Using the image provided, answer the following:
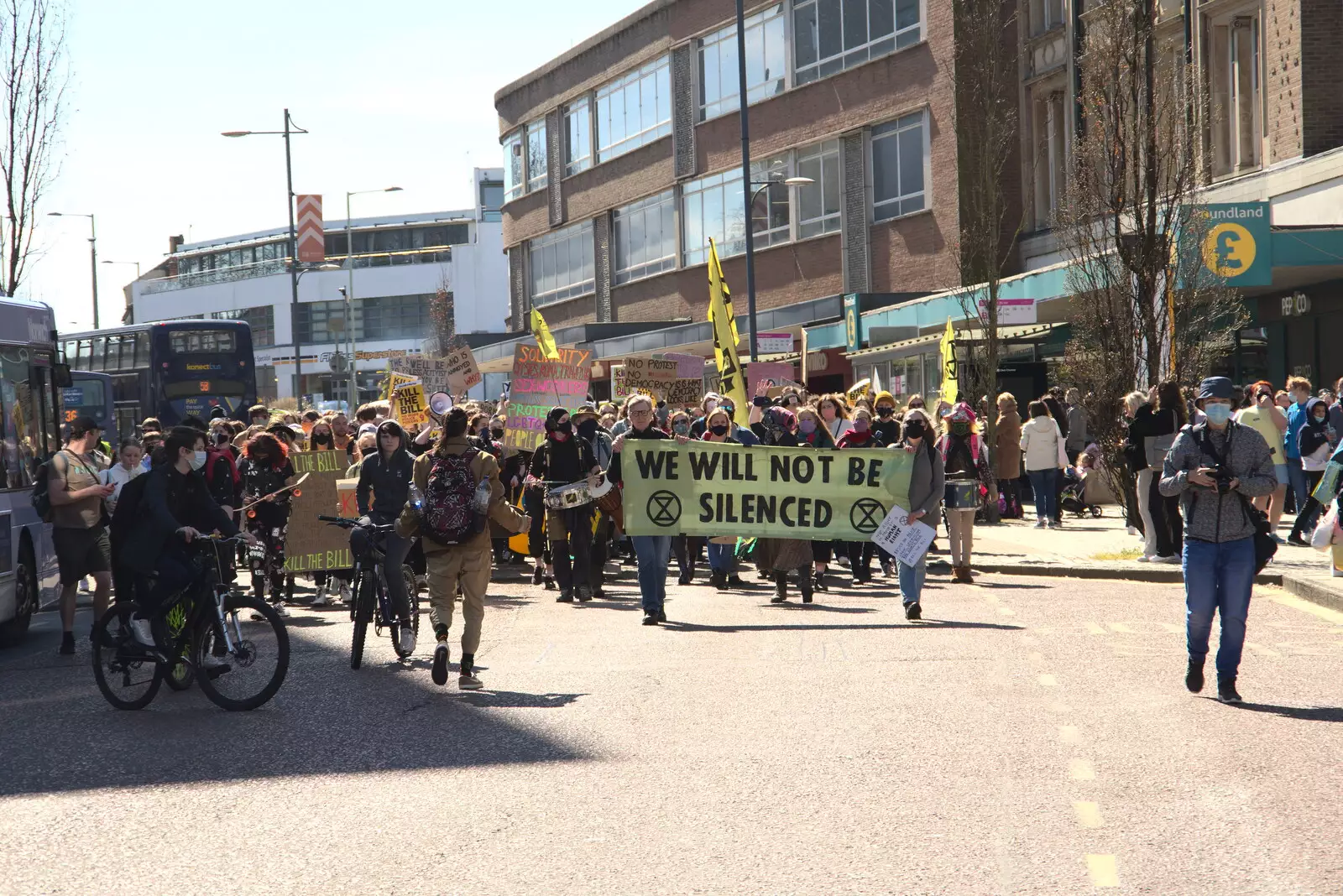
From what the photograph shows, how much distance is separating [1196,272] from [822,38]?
2430cm

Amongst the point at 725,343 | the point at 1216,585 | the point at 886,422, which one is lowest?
the point at 1216,585

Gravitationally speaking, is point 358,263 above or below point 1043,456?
above

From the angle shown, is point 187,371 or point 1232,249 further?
point 187,371

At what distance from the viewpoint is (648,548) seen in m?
15.0

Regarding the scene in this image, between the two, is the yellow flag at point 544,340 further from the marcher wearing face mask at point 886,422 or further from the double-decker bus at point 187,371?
the double-decker bus at point 187,371

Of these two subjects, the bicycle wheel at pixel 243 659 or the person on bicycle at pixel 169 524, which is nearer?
the bicycle wheel at pixel 243 659

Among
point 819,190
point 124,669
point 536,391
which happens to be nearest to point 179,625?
point 124,669

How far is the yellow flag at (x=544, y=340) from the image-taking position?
2312cm

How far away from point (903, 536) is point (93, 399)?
2817 cm

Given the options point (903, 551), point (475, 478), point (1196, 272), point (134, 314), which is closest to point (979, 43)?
point (1196, 272)

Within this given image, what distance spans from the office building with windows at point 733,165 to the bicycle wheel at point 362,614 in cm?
2615

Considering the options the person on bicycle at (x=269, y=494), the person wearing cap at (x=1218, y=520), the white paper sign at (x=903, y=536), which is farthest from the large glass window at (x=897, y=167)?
the person wearing cap at (x=1218, y=520)

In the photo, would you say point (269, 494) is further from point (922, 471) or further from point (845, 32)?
point (845, 32)

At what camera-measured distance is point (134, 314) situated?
412ft
